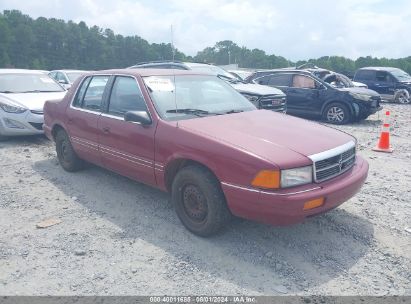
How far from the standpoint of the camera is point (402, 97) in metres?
17.6

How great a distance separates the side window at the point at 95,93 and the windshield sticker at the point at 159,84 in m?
0.86

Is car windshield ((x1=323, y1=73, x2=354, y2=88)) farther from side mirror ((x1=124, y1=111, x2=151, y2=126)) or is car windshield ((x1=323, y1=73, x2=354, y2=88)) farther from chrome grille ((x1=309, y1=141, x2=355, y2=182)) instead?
side mirror ((x1=124, y1=111, x2=151, y2=126))

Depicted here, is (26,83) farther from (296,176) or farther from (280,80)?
(296,176)

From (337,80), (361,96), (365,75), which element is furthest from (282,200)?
(365,75)

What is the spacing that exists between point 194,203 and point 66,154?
297 cm

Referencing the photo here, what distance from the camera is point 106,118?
4.82 m

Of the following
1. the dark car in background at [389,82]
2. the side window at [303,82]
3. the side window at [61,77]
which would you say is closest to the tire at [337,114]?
the side window at [303,82]

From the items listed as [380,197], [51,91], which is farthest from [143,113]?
[51,91]

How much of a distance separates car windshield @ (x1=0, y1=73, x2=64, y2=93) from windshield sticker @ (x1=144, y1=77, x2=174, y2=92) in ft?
17.3

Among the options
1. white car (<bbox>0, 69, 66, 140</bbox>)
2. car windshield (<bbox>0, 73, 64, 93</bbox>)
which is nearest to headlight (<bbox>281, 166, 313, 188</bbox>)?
white car (<bbox>0, 69, 66, 140</bbox>)

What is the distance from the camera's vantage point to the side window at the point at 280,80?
11.9 m

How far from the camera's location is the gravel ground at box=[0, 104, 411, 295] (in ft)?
10.4

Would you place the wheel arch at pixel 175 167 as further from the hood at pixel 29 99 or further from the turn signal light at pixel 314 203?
the hood at pixel 29 99

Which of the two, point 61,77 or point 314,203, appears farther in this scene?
point 61,77
